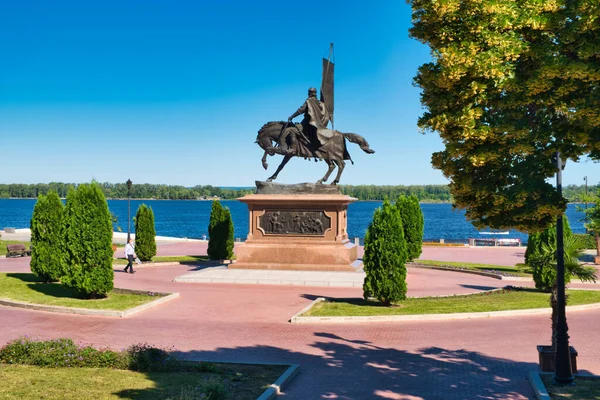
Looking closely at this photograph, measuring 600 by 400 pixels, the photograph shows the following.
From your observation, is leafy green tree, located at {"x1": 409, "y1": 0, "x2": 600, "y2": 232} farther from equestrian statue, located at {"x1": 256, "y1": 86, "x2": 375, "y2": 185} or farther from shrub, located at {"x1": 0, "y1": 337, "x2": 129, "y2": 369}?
equestrian statue, located at {"x1": 256, "y1": 86, "x2": 375, "y2": 185}

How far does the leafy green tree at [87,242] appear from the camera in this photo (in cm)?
1778

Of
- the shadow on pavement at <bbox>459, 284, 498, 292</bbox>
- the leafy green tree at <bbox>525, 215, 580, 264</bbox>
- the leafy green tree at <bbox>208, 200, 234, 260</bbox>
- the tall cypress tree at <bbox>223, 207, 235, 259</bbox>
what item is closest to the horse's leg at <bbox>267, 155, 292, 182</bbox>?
the leafy green tree at <bbox>208, 200, 234, 260</bbox>

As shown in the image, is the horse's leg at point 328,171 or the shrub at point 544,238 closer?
the shrub at point 544,238

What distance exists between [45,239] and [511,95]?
1815 centimetres

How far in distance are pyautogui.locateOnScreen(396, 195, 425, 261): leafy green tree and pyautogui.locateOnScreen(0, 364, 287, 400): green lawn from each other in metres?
20.2

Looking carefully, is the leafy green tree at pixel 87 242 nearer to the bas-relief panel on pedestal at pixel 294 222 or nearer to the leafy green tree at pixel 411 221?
the bas-relief panel on pedestal at pixel 294 222

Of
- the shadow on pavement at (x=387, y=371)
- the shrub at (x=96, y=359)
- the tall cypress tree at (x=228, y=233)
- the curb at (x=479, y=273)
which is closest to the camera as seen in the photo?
the shadow on pavement at (x=387, y=371)

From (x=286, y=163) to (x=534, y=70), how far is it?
63.0 ft

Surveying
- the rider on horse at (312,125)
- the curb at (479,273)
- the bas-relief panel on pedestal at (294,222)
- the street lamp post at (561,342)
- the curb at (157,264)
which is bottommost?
the curb at (157,264)

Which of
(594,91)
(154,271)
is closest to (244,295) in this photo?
(154,271)

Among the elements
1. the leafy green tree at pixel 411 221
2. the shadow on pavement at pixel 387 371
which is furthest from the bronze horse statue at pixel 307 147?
the shadow on pavement at pixel 387 371

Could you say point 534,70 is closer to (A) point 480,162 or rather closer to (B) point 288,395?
(A) point 480,162

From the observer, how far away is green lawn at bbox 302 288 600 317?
16047 millimetres

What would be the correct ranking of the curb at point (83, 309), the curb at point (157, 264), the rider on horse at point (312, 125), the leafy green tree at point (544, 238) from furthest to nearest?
the curb at point (157, 264)
the rider on horse at point (312, 125)
the leafy green tree at point (544, 238)
the curb at point (83, 309)
